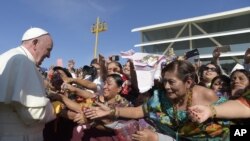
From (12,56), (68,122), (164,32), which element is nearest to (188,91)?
(12,56)

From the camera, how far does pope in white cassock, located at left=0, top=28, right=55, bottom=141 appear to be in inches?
133

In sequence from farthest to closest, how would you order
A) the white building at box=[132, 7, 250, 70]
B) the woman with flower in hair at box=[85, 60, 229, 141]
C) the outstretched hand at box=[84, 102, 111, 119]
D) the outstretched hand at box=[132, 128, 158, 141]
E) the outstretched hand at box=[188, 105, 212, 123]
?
the white building at box=[132, 7, 250, 70] < the outstretched hand at box=[84, 102, 111, 119] < the woman with flower in hair at box=[85, 60, 229, 141] < the outstretched hand at box=[132, 128, 158, 141] < the outstretched hand at box=[188, 105, 212, 123]

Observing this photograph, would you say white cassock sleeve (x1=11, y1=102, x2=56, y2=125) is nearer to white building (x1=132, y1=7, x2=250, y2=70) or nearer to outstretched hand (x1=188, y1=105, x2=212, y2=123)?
outstretched hand (x1=188, y1=105, x2=212, y2=123)

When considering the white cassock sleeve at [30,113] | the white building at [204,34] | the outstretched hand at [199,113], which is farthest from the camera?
the white building at [204,34]

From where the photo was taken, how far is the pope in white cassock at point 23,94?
11.1 feet

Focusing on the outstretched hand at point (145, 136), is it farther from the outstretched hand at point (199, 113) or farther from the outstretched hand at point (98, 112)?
the outstretched hand at point (199, 113)

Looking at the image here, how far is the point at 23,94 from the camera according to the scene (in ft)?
11.1

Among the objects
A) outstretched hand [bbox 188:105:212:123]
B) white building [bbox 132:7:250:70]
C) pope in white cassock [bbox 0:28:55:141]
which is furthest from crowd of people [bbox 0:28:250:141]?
white building [bbox 132:7:250:70]

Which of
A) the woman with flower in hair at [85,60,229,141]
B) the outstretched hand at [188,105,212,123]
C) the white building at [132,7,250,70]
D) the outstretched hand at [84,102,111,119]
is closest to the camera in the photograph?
the outstretched hand at [188,105,212,123]

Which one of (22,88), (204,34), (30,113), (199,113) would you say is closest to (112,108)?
(30,113)

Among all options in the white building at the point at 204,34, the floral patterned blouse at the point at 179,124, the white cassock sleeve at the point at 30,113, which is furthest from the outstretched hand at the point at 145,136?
the white building at the point at 204,34

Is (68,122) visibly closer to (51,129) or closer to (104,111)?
(51,129)

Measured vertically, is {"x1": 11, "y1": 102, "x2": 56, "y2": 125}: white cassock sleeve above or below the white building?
below

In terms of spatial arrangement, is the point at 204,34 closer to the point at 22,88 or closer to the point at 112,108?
the point at 112,108
